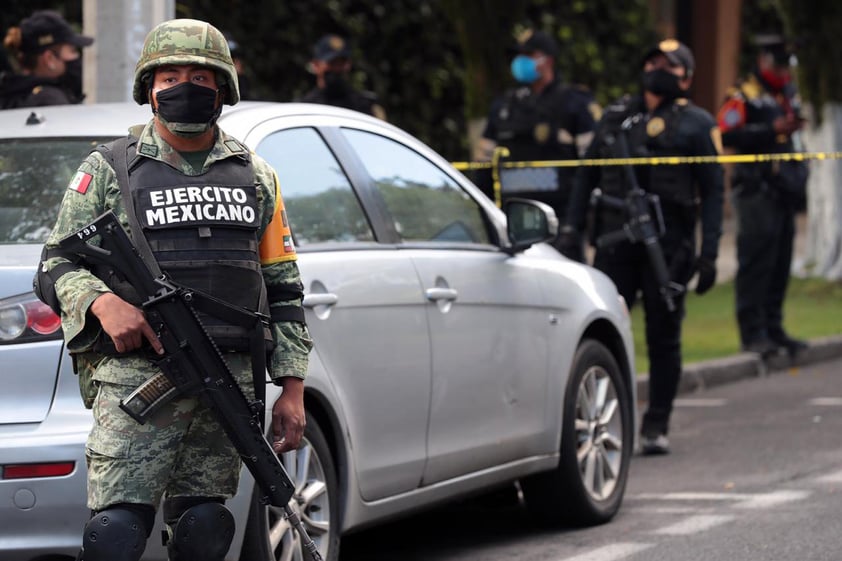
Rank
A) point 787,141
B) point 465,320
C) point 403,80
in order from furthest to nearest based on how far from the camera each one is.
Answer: point 403,80 < point 787,141 < point 465,320

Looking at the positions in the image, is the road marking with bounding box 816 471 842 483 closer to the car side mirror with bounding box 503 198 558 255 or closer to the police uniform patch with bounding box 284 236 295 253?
the car side mirror with bounding box 503 198 558 255

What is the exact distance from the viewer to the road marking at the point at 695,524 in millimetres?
6452

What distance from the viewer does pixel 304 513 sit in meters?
5.09

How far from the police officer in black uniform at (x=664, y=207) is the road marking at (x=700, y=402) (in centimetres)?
178

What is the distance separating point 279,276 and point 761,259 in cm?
806

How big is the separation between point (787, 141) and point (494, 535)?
572cm

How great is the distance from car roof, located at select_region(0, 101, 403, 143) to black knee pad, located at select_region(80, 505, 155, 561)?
4.83 feet

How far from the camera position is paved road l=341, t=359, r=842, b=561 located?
242 inches

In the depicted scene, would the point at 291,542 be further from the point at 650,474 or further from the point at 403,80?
the point at 403,80

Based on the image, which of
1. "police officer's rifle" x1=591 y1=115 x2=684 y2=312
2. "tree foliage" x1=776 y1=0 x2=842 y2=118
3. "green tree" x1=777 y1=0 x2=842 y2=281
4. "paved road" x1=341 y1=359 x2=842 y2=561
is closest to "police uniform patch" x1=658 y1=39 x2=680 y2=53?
"police officer's rifle" x1=591 y1=115 x2=684 y2=312

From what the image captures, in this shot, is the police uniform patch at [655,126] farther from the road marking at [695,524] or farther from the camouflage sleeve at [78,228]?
the camouflage sleeve at [78,228]

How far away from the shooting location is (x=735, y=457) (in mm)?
8328

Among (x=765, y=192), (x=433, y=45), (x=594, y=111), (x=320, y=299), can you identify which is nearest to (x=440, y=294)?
(x=320, y=299)

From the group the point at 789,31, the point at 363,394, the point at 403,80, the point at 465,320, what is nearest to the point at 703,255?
the point at 465,320
